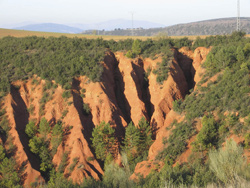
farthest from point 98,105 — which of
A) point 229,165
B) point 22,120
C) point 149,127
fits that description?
point 229,165

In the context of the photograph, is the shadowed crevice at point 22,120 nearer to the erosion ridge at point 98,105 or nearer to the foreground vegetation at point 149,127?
the erosion ridge at point 98,105

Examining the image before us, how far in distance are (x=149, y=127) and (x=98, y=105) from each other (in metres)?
8.01

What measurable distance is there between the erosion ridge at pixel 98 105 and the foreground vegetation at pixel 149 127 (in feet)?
3.06

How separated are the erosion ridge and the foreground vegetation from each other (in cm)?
A: 93

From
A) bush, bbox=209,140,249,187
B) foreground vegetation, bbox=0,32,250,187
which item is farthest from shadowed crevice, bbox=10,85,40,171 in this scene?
bush, bbox=209,140,249,187

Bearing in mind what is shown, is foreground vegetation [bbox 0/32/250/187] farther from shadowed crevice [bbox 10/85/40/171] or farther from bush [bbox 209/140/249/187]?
shadowed crevice [bbox 10/85/40/171]

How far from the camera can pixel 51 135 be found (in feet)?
121

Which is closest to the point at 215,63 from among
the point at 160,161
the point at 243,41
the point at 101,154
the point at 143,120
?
the point at 243,41

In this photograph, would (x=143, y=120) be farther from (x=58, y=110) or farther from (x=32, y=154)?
(x=32, y=154)

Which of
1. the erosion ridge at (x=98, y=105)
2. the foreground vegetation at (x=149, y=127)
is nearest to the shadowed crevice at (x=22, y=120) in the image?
the erosion ridge at (x=98, y=105)

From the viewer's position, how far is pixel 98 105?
4006 cm

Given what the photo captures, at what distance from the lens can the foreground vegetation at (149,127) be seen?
80.0 feet

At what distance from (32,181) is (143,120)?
50.6 feet

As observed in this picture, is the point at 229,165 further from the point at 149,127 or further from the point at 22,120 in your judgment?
the point at 22,120
